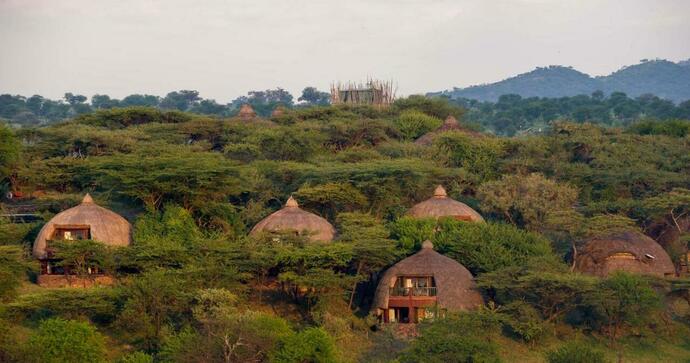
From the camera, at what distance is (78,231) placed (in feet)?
121

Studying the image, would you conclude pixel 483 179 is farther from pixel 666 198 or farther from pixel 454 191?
pixel 666 198

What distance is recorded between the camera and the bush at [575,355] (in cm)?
2922

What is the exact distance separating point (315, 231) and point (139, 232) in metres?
5.03

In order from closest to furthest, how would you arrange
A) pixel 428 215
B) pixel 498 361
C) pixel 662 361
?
pixel 498 361 → pixel 662 361 → pixel 428 215

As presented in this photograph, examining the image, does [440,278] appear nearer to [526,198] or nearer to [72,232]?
[526,198]

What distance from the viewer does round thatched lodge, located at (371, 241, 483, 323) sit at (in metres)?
34.4

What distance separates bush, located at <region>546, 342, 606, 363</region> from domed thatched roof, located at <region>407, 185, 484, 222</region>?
9747 millimetres

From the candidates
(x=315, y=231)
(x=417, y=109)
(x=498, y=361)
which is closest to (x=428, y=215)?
(x=315, y=231)

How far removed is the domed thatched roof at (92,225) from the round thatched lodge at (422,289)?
7.64 meters

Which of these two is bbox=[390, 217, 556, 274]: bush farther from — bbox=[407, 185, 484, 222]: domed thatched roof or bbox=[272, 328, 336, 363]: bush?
bbox=[272, 328, 336, 363]: bush

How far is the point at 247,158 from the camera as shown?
5072 centimetres

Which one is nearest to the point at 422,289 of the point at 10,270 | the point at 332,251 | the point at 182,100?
the point at 332,251

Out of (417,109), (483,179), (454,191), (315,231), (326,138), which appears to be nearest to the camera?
(315,231)

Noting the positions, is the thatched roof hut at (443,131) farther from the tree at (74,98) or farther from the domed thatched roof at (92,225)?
the tree at (74,98)
